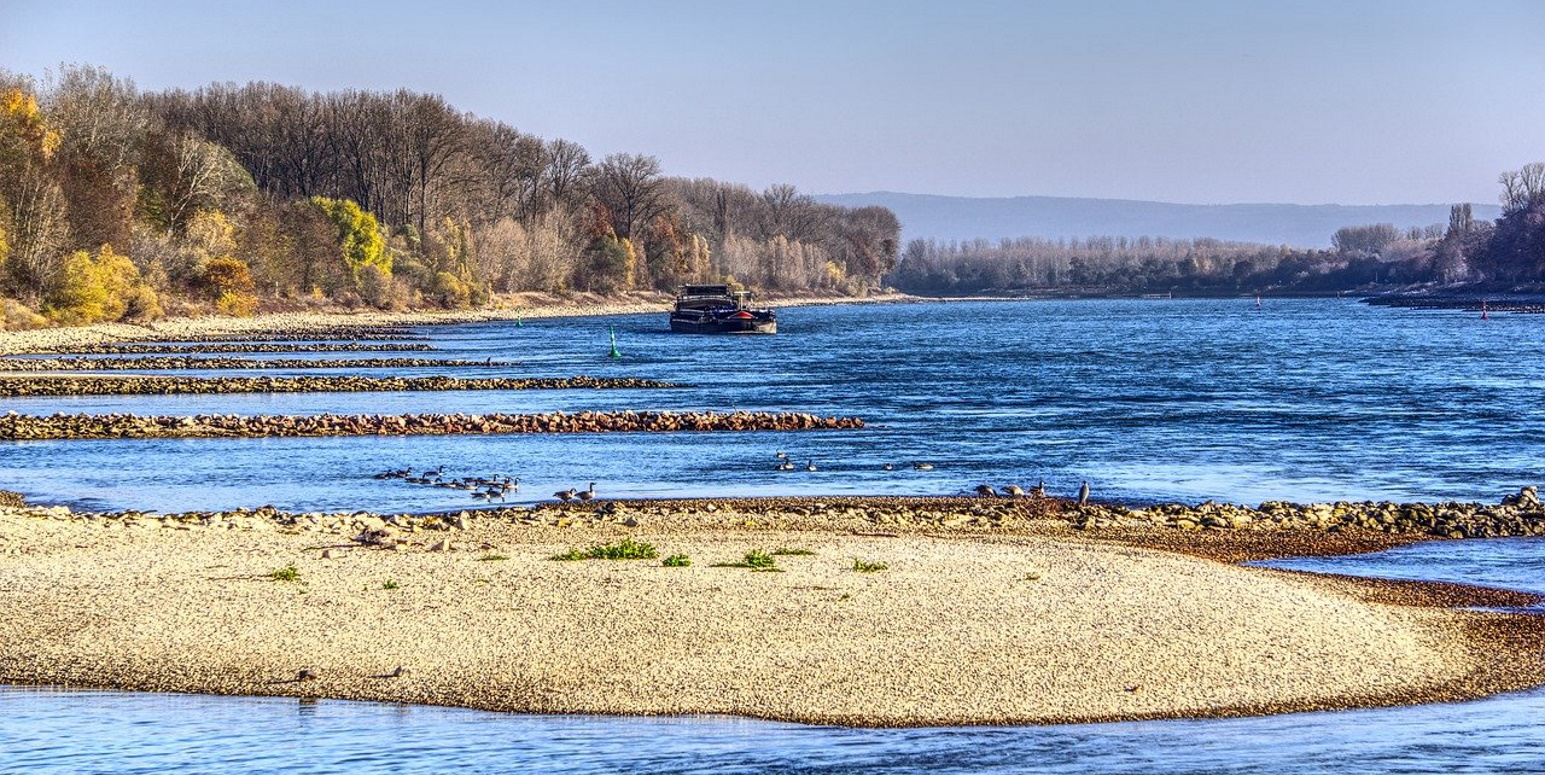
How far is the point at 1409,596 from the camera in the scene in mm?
22391

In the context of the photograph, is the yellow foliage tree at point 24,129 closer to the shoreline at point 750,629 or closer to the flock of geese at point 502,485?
the flock of geese at point 502,485

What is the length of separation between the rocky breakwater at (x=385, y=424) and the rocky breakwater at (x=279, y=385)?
11347 mm

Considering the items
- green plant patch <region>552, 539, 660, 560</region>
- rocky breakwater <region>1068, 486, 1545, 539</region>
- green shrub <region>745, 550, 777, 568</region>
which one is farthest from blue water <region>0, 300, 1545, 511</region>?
green shrub <region>745, 550, 777, 568</region>

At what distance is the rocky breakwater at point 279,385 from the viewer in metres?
61.4

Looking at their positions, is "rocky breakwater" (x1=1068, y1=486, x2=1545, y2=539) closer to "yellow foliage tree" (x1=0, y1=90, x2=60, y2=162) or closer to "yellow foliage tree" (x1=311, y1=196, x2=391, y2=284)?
"yellow foliage tree" (x1=0, y1=90, x2=60, y2=162)

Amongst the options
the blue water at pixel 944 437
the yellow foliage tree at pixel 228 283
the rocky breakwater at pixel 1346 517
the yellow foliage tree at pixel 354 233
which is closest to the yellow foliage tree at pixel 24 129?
the yellow foliage tree at pixel 228 283

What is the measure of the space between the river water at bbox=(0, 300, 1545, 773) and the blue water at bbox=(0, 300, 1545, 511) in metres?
0.18

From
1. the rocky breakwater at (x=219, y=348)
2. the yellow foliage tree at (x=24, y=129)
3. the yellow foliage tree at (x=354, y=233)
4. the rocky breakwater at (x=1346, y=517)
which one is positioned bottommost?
the rocky breakwater at (x=219, y=348)

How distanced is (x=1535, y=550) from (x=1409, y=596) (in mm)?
5497

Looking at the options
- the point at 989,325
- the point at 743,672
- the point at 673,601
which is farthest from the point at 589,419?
the point at 989,325

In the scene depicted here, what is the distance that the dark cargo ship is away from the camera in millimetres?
135750

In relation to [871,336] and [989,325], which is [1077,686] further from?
[989,325]

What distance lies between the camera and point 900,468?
39625mm

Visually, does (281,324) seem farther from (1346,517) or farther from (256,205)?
(1346,517)
